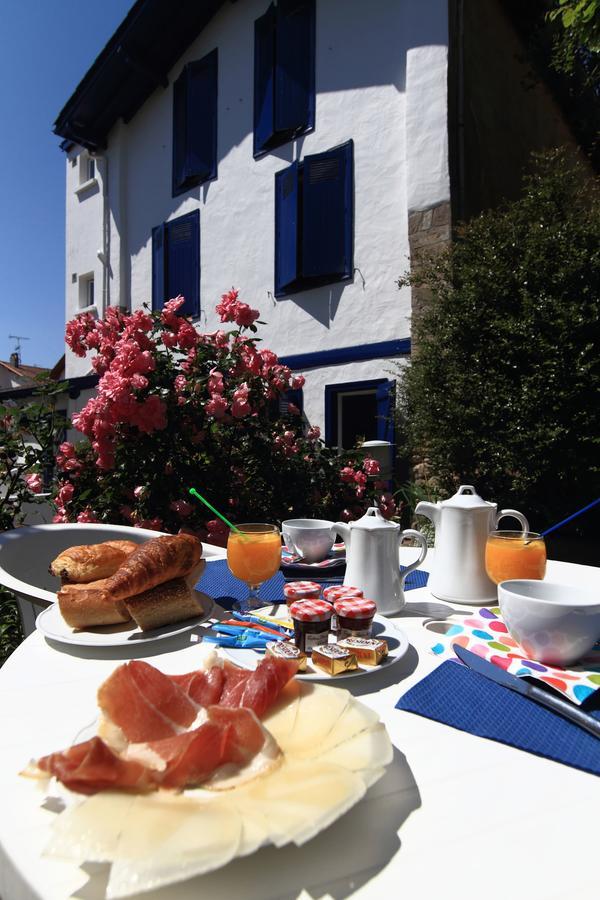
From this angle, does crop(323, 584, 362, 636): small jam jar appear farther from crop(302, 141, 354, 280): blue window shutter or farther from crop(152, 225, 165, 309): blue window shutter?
crop(152, 225, 165, 309): blue window shutter

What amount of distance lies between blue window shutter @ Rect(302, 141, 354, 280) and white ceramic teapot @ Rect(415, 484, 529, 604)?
533 cm

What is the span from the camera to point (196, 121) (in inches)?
314

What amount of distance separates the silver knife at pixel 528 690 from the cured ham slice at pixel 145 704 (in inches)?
20.7

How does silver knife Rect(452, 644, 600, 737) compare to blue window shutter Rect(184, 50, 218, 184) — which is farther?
blue window shutter Rect(184, 50, 218, 184)

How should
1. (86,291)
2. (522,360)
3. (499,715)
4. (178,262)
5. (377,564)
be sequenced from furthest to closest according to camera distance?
(86,291), (178,262), (522,360), (377,564), (499,715)

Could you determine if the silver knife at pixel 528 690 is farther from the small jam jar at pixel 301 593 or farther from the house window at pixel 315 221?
the house window at pixel 315 221

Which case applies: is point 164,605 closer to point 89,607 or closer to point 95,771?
point 89,607

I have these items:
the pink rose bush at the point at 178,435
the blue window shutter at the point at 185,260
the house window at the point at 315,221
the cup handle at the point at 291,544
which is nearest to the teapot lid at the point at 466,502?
the cup handle at the point at 291,544

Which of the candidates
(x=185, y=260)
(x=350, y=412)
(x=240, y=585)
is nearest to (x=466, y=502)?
(x=240, y=585)

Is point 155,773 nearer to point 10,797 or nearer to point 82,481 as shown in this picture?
point 10,797

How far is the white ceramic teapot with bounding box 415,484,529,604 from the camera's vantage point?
1354 mm

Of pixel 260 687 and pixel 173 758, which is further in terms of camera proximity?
pixel 260 687

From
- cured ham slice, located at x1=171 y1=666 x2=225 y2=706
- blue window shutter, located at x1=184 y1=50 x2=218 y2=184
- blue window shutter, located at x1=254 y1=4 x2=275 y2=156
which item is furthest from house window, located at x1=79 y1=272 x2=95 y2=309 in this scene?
cured ham slice, located at x1=171 y1=666 x2=225 y2=706

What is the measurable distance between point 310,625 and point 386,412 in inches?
194
